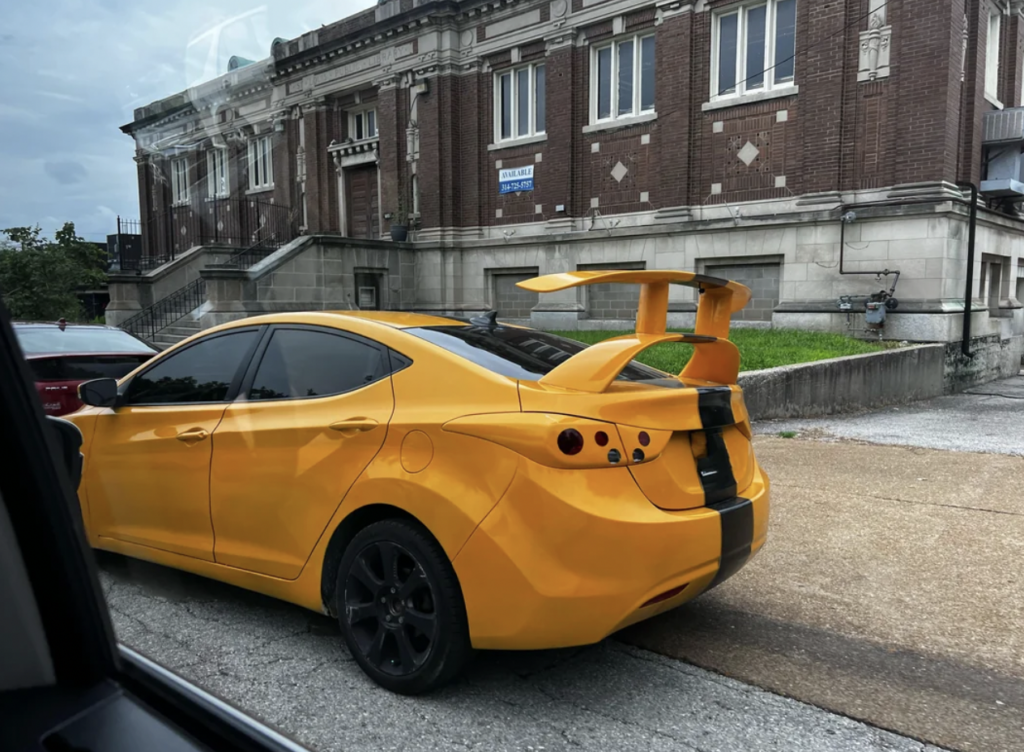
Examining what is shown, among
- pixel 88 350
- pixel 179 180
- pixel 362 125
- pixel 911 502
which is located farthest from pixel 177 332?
pixel 911 502

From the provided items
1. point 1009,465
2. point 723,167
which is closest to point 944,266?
point 723,167

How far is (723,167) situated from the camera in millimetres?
16688

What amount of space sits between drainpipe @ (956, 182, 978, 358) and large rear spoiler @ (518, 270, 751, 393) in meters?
12.9

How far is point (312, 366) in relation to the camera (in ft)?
12.5

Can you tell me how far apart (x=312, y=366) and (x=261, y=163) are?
80.3 ft

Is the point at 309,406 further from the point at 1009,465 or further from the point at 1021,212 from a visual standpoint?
the point at 1021,212

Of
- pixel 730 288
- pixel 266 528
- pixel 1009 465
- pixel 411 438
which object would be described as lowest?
pixel 1009 465

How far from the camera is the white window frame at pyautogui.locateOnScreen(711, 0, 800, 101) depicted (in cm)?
1591

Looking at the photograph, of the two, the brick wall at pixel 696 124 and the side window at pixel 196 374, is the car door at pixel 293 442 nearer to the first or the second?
the side window at pixel 196 374

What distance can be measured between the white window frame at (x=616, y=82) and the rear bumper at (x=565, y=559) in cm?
1615

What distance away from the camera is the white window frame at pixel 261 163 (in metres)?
25.7

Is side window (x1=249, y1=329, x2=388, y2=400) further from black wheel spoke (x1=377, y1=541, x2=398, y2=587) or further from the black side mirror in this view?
the black side mirror

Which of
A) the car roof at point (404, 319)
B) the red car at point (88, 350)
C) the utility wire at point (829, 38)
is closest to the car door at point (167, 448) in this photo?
the car roof at point (404, 319)

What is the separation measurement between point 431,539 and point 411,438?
0.42 meters
